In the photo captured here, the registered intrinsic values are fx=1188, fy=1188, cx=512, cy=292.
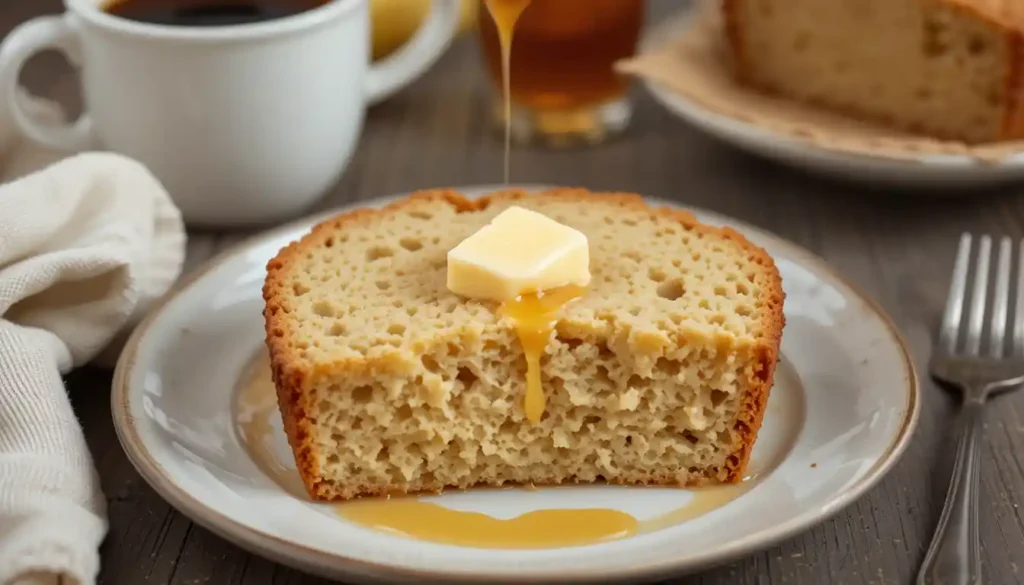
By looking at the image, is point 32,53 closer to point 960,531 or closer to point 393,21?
point 393,21

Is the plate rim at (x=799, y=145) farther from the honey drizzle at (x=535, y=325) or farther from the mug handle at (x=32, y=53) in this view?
the mug handle at (x=32, y=53)

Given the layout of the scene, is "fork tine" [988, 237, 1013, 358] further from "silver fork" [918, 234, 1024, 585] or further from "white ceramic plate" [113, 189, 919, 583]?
"white ceramic plate" [113, 189, 919, 583]

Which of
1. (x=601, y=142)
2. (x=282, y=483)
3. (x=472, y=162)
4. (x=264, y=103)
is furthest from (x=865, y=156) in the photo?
(x=282, y=483)

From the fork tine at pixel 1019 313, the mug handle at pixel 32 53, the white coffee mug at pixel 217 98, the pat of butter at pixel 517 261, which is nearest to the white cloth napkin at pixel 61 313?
the mug handle at pixel 32 53

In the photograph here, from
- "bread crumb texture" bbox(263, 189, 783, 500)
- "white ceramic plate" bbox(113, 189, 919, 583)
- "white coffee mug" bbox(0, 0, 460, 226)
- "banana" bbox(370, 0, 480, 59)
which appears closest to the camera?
"white ceramic plate" bbox(113, 189, 919, 583)

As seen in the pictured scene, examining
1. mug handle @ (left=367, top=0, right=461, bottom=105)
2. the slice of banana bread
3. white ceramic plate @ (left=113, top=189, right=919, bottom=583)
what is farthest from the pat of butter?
the slice of banana bread

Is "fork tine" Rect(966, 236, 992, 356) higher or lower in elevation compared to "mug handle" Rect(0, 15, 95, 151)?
lower
